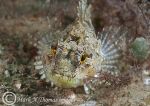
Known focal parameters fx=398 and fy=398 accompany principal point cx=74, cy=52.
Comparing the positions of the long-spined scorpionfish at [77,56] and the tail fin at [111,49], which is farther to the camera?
the tail fin at [111,49]

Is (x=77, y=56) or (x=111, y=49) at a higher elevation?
(x=111, y=49)

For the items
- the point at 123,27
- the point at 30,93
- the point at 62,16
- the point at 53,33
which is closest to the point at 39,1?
the point at 62,16

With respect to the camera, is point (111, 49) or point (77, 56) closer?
point (77, 56)

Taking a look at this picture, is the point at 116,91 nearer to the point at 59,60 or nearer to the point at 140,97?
the point at 140,97

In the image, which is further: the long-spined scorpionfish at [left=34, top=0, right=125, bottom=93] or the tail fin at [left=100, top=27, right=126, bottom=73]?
the tail fin at [left=100, top=27, right=126, bottom=73]
